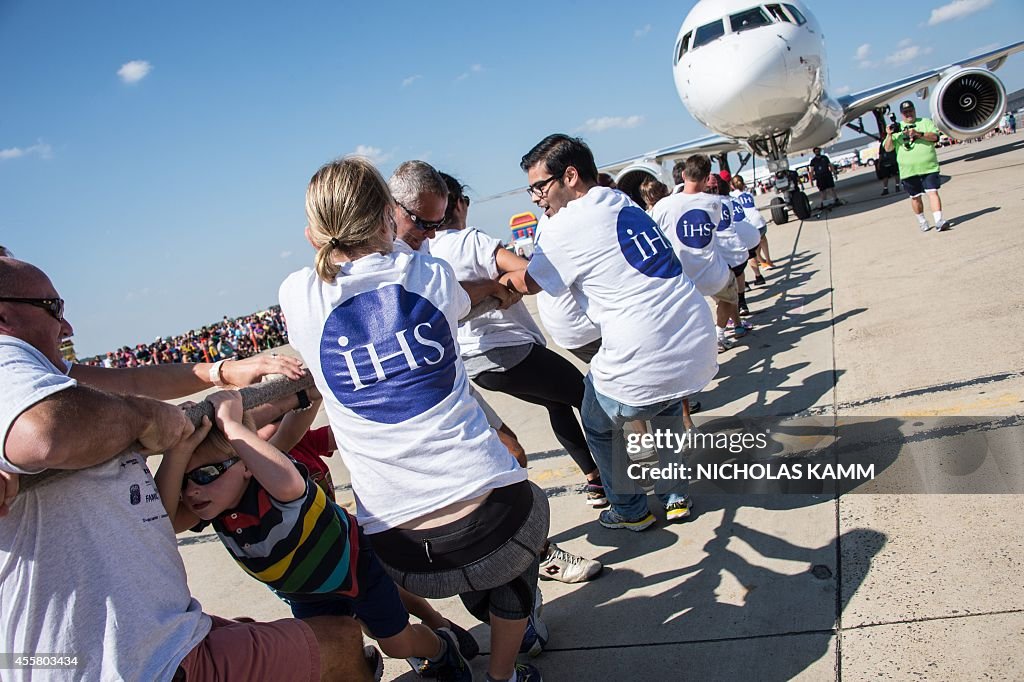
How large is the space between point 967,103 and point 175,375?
1765 centimetres

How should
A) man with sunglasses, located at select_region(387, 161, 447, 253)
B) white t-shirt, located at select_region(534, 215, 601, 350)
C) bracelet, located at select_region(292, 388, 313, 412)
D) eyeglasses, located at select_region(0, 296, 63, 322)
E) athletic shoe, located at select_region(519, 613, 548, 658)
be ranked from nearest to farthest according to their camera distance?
1. eyeglasses, located at select_region(0, 296, 63, 322)
2. bracelet, located at select_region(292, 388, 313, 412)
3. athletic shoe, located at select_region(519, 613, 548, 658)
4. man with sunglasses, located at select_region(387, 161, 447, 253)
5. white t-shirt, located at select_region(534, 215, 601, 350)

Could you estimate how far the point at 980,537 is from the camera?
2523mm

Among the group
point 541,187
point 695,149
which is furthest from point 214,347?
point 541,187

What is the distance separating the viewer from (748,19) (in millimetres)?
11734

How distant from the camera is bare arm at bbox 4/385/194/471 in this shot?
1.26 metres

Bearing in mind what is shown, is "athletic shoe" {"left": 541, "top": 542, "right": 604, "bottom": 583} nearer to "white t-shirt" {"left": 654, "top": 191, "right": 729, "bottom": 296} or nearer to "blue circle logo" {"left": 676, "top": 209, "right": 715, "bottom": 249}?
"white t-shirt" {"left": 654, "top": 191, "right": 729, "bottom": 296}

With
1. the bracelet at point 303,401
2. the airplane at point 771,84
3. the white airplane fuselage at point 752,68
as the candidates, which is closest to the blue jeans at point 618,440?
the bracelet at point 303,401

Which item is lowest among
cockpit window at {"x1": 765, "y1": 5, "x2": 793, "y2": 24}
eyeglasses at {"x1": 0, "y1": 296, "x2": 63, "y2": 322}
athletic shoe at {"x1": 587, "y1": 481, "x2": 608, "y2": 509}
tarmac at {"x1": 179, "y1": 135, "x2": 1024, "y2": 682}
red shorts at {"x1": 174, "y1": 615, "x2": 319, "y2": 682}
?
tarmac at {"x1": 179, "y1": 135, "x2": 1024, "y2": 682}

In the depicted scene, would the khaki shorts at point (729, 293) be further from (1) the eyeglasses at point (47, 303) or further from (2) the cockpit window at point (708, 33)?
(2) the cockpit window at point (708, 33)

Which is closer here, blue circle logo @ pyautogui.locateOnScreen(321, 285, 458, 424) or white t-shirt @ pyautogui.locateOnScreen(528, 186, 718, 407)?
blue circle logo @ pyautogui.locateOnScreen(321, 285, 458, 424)

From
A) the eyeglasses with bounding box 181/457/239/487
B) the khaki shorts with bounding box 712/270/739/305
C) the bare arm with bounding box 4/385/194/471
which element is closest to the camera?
the bare arm with bounding box 4/385/194/471

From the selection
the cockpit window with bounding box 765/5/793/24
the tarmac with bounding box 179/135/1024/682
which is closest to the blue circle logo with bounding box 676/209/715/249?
the tarmac with bounding box 179/135/1024/682

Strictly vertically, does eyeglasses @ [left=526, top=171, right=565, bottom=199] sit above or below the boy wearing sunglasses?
above

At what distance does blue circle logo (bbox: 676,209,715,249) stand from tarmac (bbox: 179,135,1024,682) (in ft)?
4.07
